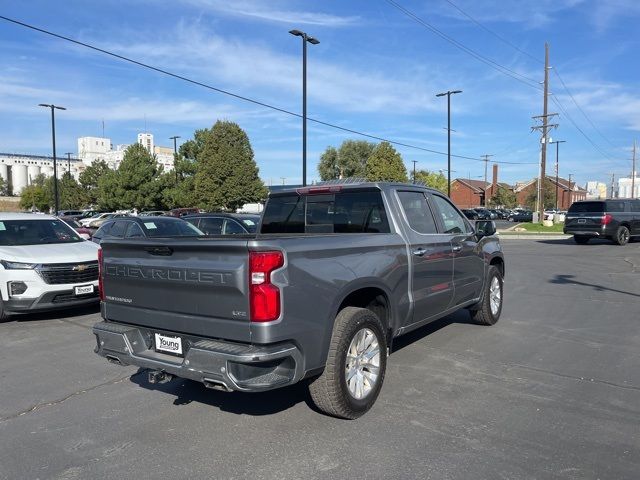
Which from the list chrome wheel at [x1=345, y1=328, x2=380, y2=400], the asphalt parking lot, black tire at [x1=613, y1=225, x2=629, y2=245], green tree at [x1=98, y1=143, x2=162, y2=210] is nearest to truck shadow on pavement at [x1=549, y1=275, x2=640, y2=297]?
the asphalt parking lot

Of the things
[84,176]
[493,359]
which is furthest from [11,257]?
[84,176]

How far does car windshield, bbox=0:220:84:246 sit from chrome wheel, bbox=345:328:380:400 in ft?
22.1

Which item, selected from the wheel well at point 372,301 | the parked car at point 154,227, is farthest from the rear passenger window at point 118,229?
the wheel well at point 372,301

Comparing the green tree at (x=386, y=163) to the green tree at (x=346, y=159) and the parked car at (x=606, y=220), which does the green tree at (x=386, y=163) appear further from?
the parked car at (x=606, y=220)

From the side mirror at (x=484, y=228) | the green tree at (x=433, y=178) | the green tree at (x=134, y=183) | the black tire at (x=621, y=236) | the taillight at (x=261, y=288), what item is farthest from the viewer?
the green tree at (x=433, y=178)

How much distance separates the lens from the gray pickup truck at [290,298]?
11.1ft

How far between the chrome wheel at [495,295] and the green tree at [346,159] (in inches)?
2672

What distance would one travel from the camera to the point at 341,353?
12.6ft

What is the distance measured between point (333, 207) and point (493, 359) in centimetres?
243

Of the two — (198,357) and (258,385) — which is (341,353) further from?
(198,357)

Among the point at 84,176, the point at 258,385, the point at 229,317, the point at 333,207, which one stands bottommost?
the point at 258,385

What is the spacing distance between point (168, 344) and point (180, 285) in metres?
0.49

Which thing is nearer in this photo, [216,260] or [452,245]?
[216,260]

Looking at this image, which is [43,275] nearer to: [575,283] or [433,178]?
[575,283]
